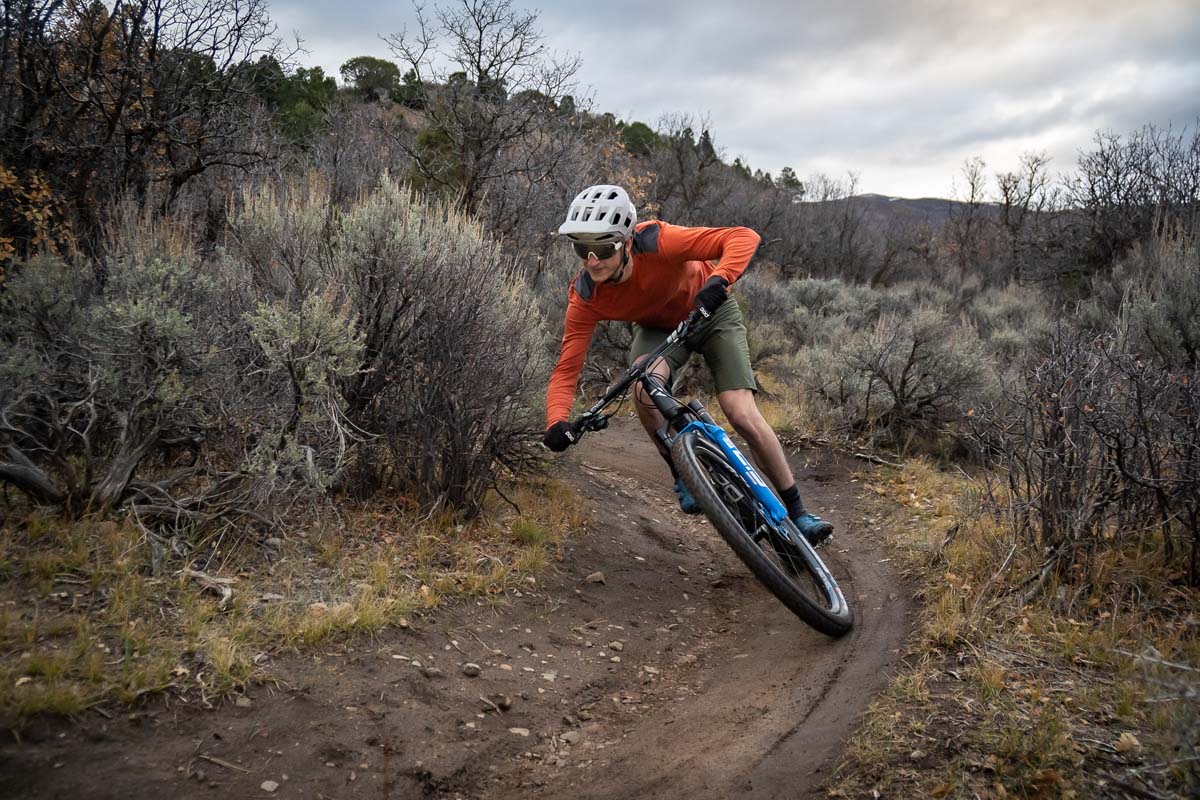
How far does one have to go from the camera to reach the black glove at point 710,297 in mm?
3953

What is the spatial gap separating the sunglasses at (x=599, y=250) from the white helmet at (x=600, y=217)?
0.14ft

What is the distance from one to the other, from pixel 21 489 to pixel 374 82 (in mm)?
35678

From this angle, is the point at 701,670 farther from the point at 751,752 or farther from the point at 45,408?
the point at 45,408

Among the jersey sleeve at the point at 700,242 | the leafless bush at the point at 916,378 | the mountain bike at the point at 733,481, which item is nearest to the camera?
the mountain bike at the point at 733,481

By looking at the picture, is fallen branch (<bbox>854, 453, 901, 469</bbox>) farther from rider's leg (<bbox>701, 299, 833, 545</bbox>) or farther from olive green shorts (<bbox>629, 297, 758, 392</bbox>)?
olive green shorts (<bbox>629, 297, 758, 392</bbox>)

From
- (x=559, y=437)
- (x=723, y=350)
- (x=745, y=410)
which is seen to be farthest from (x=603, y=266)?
(x=745, y=410)

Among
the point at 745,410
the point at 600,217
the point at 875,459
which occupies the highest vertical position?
the point at 600,217

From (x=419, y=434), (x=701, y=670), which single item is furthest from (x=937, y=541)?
(x=419, y=434)

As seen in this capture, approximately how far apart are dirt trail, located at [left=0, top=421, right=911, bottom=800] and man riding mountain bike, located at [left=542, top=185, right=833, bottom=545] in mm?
810

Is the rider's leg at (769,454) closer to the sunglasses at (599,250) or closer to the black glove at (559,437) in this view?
the black glove at (559,437)

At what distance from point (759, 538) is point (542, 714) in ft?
4.83

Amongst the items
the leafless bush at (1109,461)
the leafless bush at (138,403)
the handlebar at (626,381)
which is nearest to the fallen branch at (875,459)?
the leafless bush at (1109,461)

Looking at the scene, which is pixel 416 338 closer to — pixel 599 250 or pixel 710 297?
pixel 599 250

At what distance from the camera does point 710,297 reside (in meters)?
3.98
